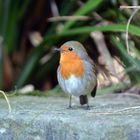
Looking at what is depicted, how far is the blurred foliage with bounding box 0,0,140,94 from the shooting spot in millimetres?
5742

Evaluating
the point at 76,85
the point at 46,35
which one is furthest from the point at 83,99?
the point at 46,35

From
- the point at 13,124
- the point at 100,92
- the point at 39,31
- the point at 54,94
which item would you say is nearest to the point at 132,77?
the point at 100,92

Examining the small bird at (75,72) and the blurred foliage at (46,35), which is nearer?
the small bird at (75,72)

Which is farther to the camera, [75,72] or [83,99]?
[83,99]

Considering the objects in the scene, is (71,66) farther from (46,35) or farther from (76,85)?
(46,35)

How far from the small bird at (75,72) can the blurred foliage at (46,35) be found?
1.17 meters

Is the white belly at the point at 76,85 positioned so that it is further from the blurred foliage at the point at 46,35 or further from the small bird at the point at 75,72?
the blurred foliage at the point at 46,35

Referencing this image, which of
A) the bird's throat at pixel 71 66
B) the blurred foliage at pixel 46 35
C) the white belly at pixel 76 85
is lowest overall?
the blurred foliage at pixel 46 35

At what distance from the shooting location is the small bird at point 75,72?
4203mm

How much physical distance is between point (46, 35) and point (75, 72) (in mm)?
2230

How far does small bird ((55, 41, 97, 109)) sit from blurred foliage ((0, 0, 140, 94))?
1.17m

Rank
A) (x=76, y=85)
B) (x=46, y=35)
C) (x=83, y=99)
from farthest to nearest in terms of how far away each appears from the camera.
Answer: (x=46, y=35) → (x=83, y=99) → (x=76, y=85)

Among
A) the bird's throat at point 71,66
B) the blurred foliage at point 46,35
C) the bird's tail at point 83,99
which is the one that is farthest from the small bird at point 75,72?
the blurred foliage at point 46,35

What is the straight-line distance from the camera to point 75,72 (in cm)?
421
